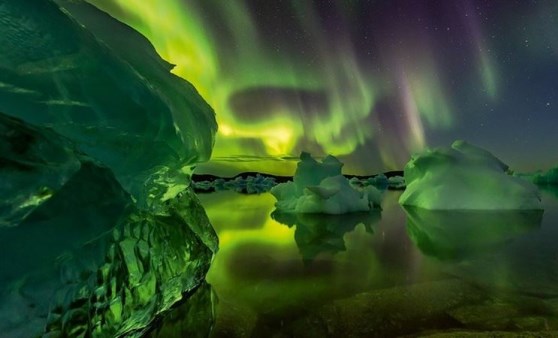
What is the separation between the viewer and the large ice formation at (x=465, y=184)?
9.71m

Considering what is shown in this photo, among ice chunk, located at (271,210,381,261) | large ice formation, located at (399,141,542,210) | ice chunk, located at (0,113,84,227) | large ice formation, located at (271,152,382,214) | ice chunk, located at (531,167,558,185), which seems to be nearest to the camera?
ice chunk, located at (0,113,84,227)

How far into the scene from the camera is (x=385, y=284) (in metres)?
2.75

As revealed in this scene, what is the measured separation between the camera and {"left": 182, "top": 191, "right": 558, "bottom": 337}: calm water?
1.93 meters

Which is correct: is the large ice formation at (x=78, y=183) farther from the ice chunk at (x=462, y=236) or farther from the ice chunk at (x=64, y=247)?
the ice chunk at (x=462, y=236)

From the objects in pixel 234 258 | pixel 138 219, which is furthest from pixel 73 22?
pixel 234 258

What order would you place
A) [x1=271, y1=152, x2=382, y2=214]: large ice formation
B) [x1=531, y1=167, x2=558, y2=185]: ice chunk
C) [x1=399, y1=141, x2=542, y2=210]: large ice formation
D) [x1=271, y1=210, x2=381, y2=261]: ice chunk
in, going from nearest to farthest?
[x1=271, y1=210, x2=381, y2=261]: ice chunk, [x1=271, y1=152, x2=382, y2=214]: large ice formation, [x1=399, y1=141, x2=542, y2=210]: large ice formation, [x1=531, y1=167, x2=558, y2=185]: ice chunk

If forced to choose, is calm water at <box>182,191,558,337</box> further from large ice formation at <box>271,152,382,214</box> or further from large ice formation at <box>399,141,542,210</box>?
large ice formation at <box>399,141,542,210</box>

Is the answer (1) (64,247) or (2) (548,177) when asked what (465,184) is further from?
(2) (548,177)

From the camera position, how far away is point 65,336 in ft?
4.34

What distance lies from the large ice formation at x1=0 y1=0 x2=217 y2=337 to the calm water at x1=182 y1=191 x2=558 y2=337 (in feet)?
1.66

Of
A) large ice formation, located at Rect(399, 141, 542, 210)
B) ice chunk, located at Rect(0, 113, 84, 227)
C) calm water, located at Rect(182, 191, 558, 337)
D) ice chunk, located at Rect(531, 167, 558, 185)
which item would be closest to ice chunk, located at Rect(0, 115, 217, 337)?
ice chunk, located at Rect(0, 113, 84, 227)

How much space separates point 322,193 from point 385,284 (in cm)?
589

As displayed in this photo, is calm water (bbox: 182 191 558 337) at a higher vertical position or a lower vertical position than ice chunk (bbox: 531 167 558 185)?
lower

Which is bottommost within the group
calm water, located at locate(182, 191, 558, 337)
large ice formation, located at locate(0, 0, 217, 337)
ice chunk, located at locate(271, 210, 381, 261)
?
ice chunk, located at locate(271, 210, 381, 261)
